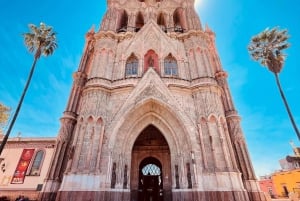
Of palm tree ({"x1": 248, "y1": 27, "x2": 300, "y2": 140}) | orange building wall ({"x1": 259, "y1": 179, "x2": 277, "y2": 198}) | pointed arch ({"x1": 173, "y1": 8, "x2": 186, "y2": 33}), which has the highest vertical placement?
pointed arch ({"x1": 173, "y1": 8, "x2": 186, "y2": 33})

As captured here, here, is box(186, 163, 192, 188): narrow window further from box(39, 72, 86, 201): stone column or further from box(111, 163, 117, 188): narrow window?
box(39, 72, 86, 201): stone column

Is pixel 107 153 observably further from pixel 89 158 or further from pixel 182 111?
pixel 182 111

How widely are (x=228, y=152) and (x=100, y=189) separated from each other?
960 centimetres

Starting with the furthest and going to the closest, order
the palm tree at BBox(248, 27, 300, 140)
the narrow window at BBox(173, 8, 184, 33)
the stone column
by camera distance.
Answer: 1. the narrow window at BBox(173, 8, 184, 33)
2. the palm tree at BBox(248, 27, 300, 140)
3. the stone column

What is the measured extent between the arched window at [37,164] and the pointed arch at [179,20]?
2309 cm

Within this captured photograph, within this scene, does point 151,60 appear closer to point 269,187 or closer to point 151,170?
point 151,170

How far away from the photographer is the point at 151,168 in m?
18.8

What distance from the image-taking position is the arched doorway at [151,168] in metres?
17.0

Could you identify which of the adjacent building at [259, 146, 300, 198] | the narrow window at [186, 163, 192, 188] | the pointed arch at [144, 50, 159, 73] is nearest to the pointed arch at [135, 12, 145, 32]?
the pointed arch at [144, 50, 159, 73]

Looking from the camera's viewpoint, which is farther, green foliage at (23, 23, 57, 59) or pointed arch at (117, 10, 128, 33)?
pointed arch at (117, 10, 128, 33)

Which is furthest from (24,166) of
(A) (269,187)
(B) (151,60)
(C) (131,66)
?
(A) (269,187)

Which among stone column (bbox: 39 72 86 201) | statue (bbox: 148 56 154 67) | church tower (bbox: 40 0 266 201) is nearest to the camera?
church tower (bbox: 40 0 266 201)

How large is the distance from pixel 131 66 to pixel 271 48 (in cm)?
1369

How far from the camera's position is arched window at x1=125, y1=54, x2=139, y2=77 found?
17.9 metres
